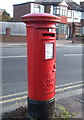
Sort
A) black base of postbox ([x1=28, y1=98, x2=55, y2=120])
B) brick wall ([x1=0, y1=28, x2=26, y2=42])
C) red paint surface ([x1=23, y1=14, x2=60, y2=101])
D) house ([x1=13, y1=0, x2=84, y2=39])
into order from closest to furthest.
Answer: red paint surface ([x1=23, y1=14, x2=60, y2=101]), black base of postbox ([x1=28, y1=98, x2=55, y2=120]), brick wall ([x1=0, y1=28, x2=26, y2=42]), house ([x1=13, y1=0, x2=84, y2=39])

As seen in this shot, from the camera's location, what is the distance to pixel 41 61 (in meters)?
3.19

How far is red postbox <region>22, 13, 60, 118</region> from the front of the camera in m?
3.12

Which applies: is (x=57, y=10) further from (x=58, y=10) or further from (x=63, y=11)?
(x=63, y=11)

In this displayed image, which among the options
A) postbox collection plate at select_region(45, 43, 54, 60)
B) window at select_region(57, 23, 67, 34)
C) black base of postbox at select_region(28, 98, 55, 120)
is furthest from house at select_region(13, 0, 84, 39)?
black base of postbox at select_region(28, 98, 55, 120)

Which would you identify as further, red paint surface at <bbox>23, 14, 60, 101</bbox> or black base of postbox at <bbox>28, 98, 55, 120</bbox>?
black base of postbox at <bbox>28, 98, 55, 120</bbox>

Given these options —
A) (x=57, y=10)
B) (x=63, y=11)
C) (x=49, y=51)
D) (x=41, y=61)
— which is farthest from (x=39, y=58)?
(x=63, y=11)

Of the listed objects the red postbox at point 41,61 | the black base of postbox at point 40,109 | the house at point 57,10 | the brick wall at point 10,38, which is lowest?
the black base of postbox at point 40,109

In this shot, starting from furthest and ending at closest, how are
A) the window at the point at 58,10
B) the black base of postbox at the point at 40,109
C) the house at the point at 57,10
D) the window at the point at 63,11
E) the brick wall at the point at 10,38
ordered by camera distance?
1. the window at the point at 63,11
2. the window at the point at 58,10
3. the house at the point at 57,10
4. the brick wall at the point at 10,38
5. the black base of postbox at the point at 40,109

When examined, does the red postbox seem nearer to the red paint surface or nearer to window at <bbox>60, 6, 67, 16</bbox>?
the red paint surface

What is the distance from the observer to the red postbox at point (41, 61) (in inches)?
123

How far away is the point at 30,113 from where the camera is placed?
338cm

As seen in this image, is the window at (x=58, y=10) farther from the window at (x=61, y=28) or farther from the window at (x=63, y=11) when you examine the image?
the window at (x=61, y=28)

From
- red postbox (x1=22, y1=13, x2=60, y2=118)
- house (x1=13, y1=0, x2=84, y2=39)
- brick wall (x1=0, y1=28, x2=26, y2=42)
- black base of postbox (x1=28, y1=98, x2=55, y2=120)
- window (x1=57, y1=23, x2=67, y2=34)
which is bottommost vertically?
black base of postbox (x1=28, y1=98, x2=55, y2=120)

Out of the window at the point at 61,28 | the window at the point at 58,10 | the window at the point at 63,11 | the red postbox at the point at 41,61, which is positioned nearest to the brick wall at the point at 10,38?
the window at the point at 61,28
